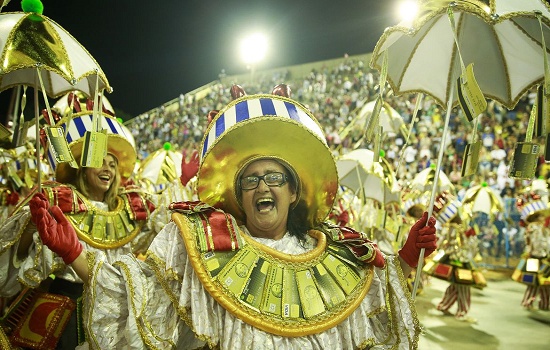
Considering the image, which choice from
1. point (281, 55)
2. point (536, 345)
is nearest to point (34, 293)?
point (536, 345)

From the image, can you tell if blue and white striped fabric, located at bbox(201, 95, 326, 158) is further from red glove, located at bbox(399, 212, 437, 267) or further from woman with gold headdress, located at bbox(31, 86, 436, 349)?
red glove, located at bbox(399, 212, 437, 267)

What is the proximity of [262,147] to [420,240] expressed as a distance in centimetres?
89

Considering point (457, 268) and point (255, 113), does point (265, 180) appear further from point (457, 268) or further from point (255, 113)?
point (457, 268)

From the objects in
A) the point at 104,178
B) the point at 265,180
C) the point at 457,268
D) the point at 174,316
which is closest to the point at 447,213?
the point at 457,268

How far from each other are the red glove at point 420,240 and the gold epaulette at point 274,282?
21 cm

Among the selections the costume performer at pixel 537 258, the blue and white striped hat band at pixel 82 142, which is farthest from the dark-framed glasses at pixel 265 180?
the costume performer at pixel 537 258

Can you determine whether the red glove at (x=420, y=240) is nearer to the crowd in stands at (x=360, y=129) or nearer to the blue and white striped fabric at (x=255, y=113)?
the blue and white striped fabric at (x=255, y=113)

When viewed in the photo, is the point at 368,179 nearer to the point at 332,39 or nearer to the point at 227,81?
the point at 332,39

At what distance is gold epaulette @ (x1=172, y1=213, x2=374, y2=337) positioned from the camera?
2.10 m

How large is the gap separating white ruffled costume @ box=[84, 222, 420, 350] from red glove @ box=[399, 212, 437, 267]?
22 cm

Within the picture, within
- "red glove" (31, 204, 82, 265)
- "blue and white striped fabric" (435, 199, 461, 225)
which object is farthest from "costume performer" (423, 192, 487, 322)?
"red glove" (31, 204, 82, 265)

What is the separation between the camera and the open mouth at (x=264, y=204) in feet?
7.77

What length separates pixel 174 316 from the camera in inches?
85.6

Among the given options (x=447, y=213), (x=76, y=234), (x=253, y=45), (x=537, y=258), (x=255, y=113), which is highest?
(x=253, y=45)
